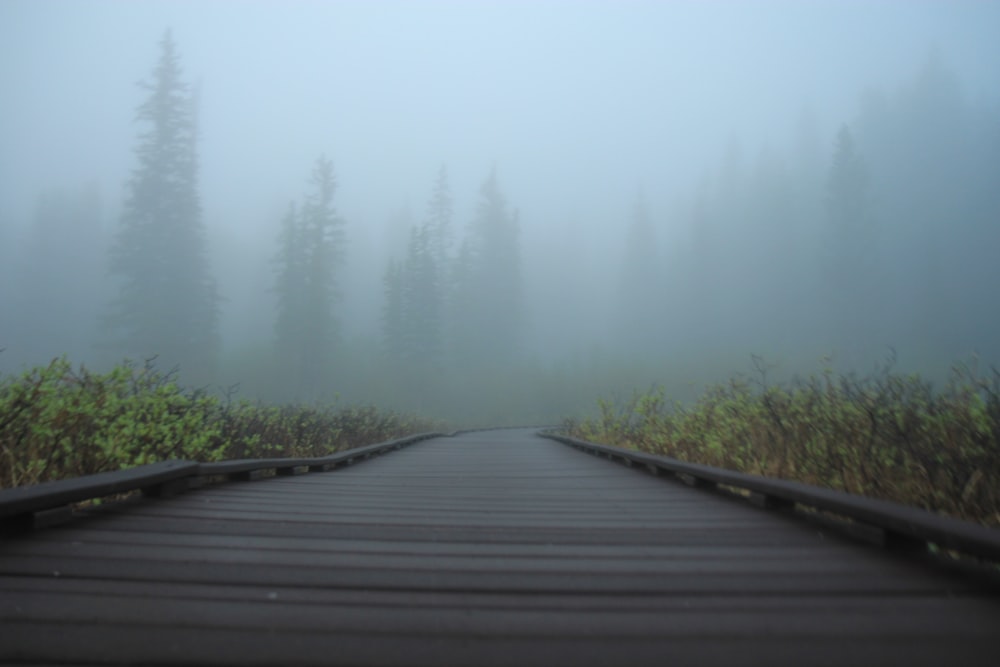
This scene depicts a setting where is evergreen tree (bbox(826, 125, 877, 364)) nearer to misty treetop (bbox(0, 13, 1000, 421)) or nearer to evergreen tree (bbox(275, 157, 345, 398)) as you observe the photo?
misty treetop (bbox(0, 13, 1000, 421))

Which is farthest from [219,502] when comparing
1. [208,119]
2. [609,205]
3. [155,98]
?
[609,205]

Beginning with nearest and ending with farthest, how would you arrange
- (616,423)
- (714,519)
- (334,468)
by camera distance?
(714,519)
(334,468)
(616,423)

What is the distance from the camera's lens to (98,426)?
528 cm

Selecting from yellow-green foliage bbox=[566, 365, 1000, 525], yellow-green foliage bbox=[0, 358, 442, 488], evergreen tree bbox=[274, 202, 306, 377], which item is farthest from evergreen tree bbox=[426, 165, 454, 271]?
yellow-green foliage bbox=[566, 365, 1000, 525]

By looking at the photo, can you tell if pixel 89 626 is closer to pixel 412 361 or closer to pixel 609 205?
pixel 412 361

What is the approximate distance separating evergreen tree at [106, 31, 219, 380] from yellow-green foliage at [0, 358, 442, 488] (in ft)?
76.9

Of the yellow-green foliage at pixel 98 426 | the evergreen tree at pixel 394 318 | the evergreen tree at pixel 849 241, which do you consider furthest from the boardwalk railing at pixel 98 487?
the evergreen tree at pixel 849 241

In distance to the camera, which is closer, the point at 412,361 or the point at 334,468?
the point at 334,468

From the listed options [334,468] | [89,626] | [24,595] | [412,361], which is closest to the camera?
[89,626]

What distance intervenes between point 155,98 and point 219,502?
3279 centimetres

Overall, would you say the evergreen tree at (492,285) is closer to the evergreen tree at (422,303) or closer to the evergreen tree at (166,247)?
the evergreen tree at (422,303)

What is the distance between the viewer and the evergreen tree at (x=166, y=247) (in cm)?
2766

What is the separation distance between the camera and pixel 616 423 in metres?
14.4

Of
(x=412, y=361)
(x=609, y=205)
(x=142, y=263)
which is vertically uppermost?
(x=609, y=205)
